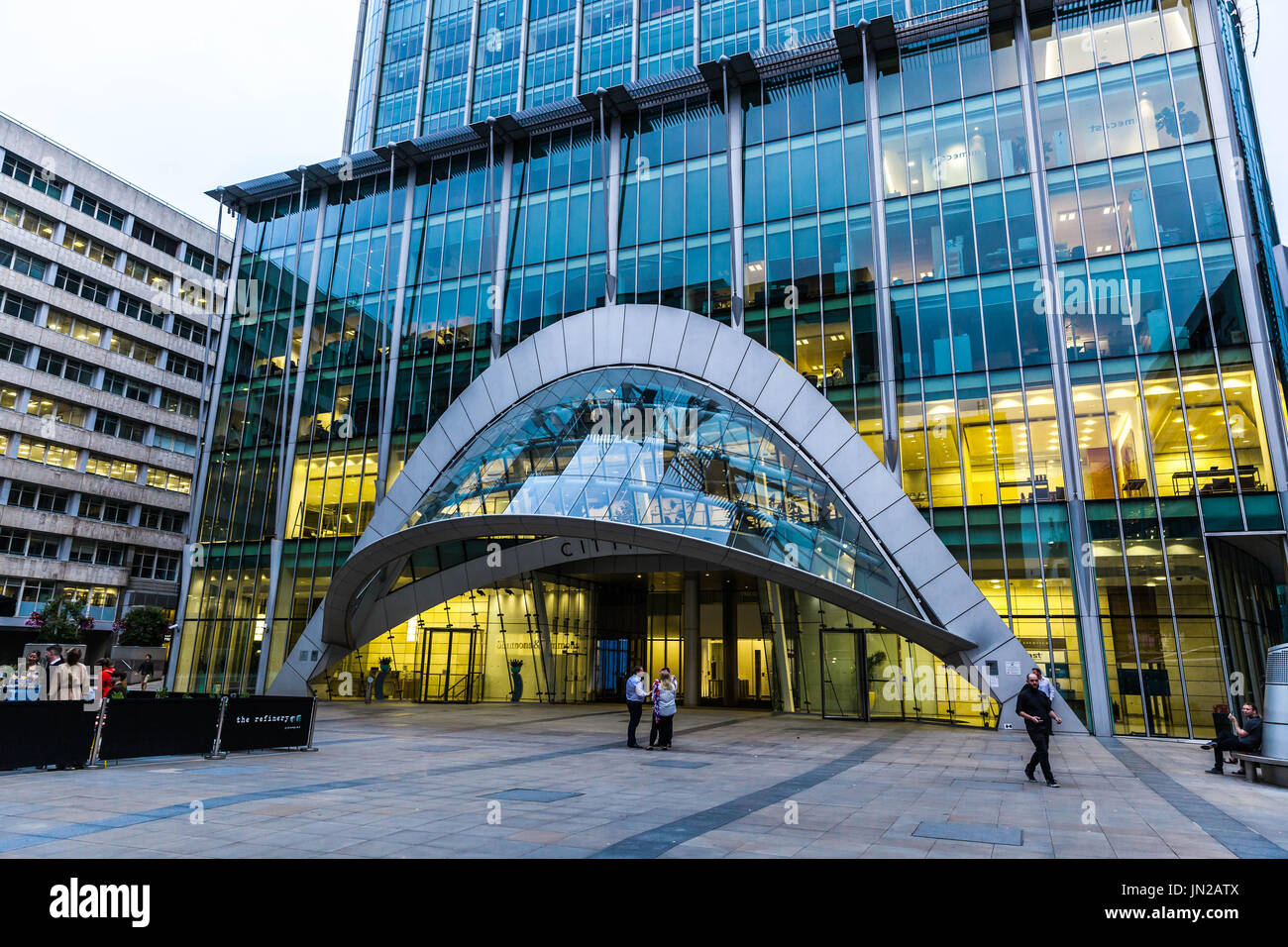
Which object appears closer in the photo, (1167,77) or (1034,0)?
(1167,77)

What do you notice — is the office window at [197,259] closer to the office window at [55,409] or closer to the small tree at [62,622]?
the office window at [55,409]

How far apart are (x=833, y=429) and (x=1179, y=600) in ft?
33.5

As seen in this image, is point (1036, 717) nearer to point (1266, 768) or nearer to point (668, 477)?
point (1266, 768)

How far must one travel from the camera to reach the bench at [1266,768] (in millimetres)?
12133

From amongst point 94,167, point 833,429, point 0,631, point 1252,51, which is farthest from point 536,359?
point 94,167

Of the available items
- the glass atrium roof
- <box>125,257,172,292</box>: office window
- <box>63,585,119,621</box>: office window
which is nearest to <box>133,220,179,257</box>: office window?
<box>125,257,172,292</box>: office window

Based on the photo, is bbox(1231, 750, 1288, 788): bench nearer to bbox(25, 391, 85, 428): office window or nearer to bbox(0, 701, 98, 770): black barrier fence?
bbox(0, 701, 98, 770): black barrier fence

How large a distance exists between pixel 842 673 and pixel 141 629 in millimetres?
44077

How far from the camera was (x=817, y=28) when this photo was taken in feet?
142

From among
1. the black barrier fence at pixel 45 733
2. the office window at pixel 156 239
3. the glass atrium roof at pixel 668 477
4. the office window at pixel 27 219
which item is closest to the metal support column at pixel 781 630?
the glass atrium roof at pixel 668 477

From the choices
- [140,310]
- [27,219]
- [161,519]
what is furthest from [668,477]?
[140,310]

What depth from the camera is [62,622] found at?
1736 inches

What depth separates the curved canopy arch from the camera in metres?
21.3
